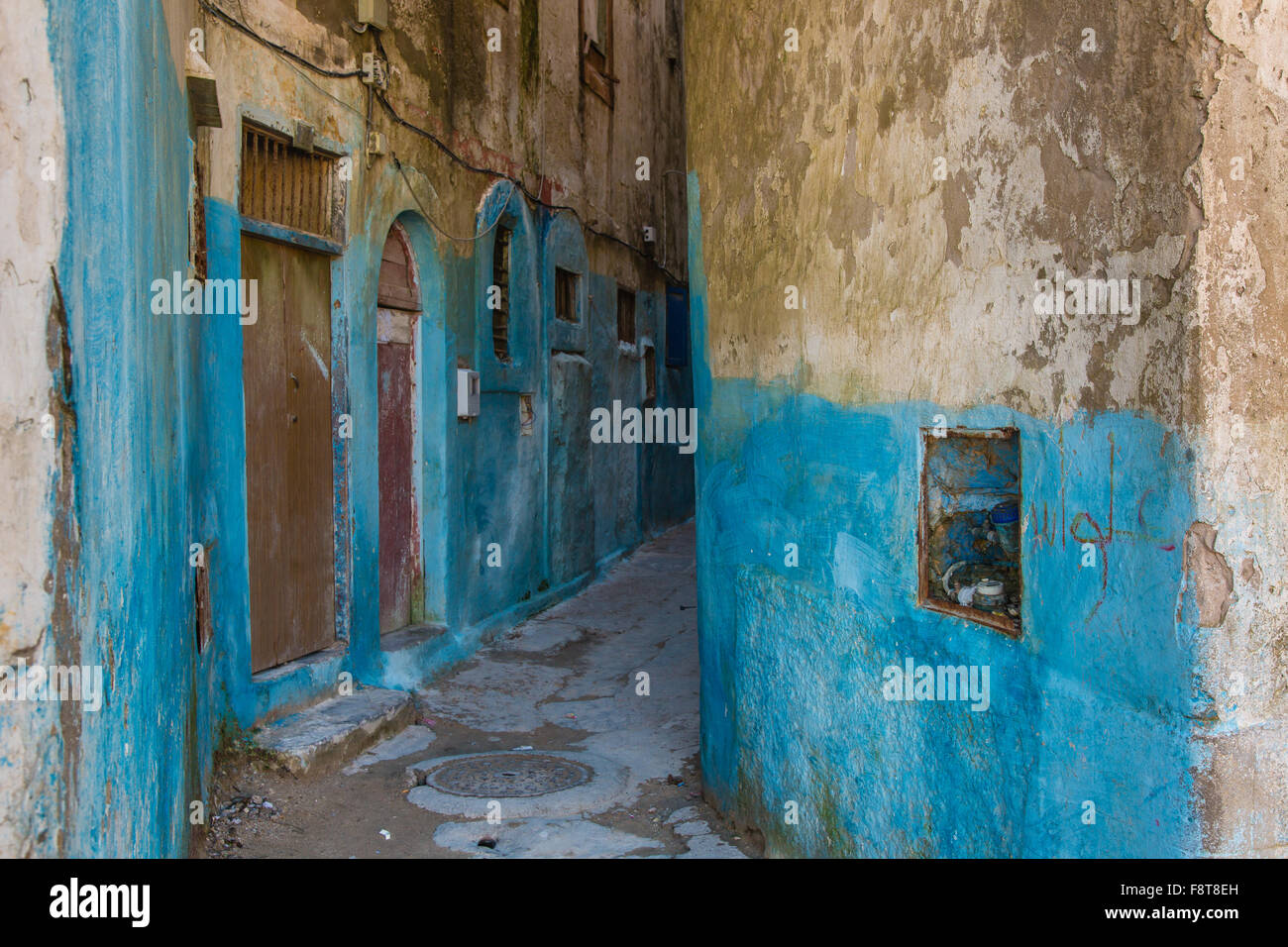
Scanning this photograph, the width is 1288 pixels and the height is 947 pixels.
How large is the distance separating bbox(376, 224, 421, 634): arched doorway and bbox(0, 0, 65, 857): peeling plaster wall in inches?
198

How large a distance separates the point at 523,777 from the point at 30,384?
12.9ft

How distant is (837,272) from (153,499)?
241cm

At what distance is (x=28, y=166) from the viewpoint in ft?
7.70

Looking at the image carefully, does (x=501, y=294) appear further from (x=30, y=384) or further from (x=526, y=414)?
(x=30, y=384)

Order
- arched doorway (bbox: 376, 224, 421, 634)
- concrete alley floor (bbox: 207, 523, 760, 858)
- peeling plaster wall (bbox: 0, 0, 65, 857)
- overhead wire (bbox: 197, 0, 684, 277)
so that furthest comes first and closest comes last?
arched doorway (bbox: 376, 224, 421, 634), overhead wire (bbox: 197, 0, 684, 277), concrete alley floor (bbox: 207, 523, 760, 858), peeling plaster wall (bbox: 0, 0, 65, 857)

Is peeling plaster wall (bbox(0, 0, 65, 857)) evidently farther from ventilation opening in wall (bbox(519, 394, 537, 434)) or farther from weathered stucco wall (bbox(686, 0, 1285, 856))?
ventilation opening in wall (bbox(519, 394, 537, 434))

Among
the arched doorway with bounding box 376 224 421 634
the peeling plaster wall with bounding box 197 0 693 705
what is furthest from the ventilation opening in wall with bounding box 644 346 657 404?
the arched doorway with bounding box 376 224 421 634

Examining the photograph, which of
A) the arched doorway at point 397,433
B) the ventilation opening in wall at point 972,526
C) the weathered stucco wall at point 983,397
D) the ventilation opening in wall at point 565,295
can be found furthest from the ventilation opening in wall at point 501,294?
the ventilation opening in wall at point 972,526

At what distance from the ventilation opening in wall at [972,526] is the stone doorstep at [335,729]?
3.52m

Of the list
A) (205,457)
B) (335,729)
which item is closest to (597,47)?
(205,457)

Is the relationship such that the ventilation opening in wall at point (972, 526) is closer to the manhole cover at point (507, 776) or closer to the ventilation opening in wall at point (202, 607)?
the manhole cover at point (507, 776)

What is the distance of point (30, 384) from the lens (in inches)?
91.3

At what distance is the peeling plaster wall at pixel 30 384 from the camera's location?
7.36 ft

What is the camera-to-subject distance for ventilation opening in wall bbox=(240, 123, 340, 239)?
602 cm
